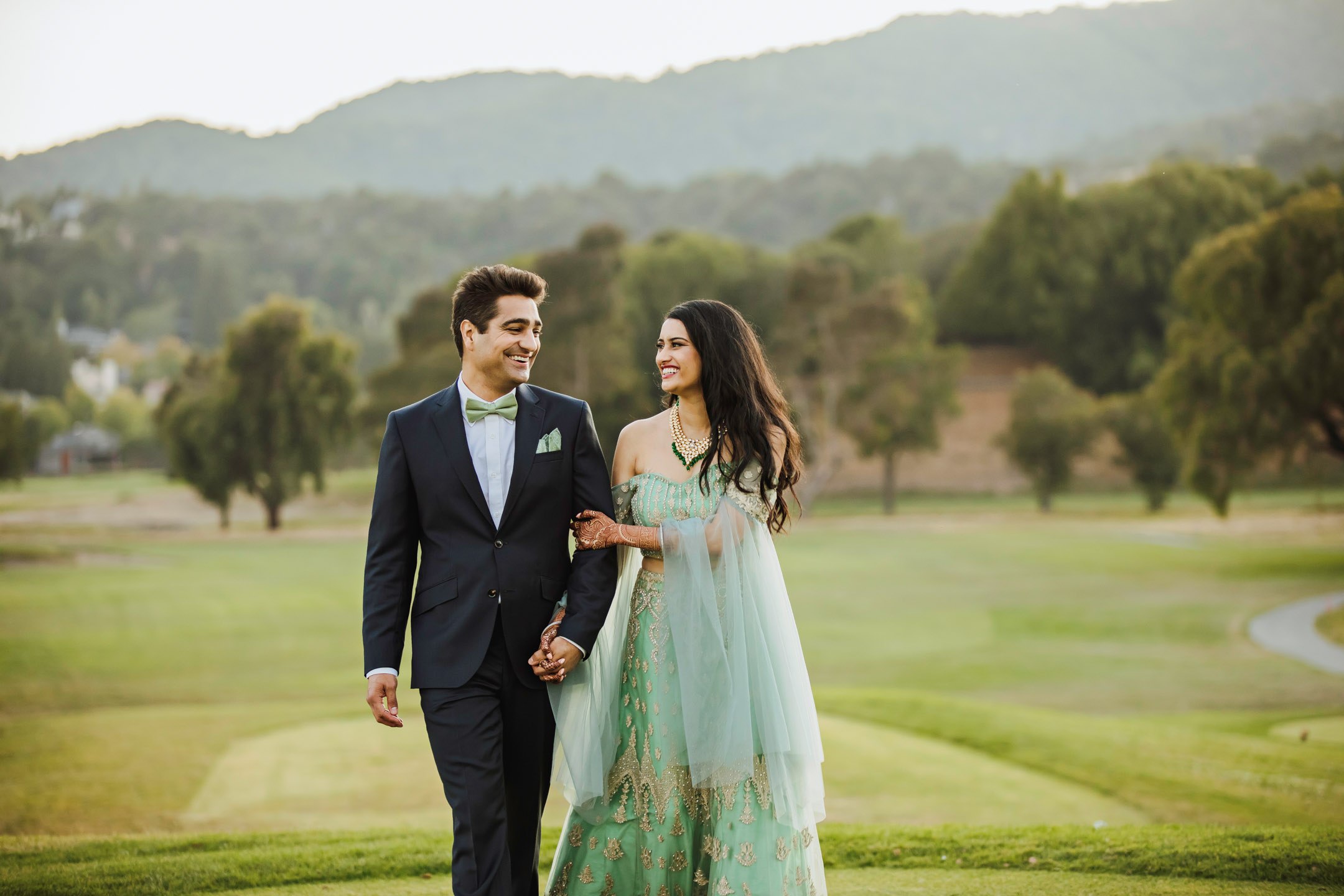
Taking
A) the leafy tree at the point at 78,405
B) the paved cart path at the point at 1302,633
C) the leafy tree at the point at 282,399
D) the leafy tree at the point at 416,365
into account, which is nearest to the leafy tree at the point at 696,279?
the leafy tree at the point at 416,365

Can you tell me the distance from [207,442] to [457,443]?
2825 cm

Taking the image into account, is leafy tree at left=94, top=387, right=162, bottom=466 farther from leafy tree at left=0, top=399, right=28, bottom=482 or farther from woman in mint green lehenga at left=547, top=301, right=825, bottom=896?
woman in mint green lehenga at left=547, top=301, right=825, bottom=896

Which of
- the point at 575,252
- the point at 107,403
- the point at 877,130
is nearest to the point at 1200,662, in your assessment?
the point at 575,252

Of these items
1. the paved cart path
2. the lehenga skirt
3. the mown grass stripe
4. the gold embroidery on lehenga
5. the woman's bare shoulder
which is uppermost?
the woman's bare shoulder

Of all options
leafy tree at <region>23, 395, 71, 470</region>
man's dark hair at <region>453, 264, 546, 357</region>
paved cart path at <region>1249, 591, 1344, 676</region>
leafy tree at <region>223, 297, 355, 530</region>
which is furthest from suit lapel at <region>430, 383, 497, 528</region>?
leafy tree at <region>223, 297, 355, 530</region>

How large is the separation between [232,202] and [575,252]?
59.0ft

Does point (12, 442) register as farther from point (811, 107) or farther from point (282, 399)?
point (811, 107)

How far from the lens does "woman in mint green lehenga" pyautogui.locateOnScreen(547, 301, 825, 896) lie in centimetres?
324

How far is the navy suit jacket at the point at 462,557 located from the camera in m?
3.07

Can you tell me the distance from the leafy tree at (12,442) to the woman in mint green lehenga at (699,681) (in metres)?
25.7

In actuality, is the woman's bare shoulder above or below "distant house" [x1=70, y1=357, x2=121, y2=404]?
below

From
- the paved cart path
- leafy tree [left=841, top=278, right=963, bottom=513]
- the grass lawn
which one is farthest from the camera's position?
leafy tree [left=841, top=278, right=963, bottom=513]

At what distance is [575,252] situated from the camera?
35031 millimetres

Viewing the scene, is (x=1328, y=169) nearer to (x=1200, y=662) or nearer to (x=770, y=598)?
(x=1200, y=662)
